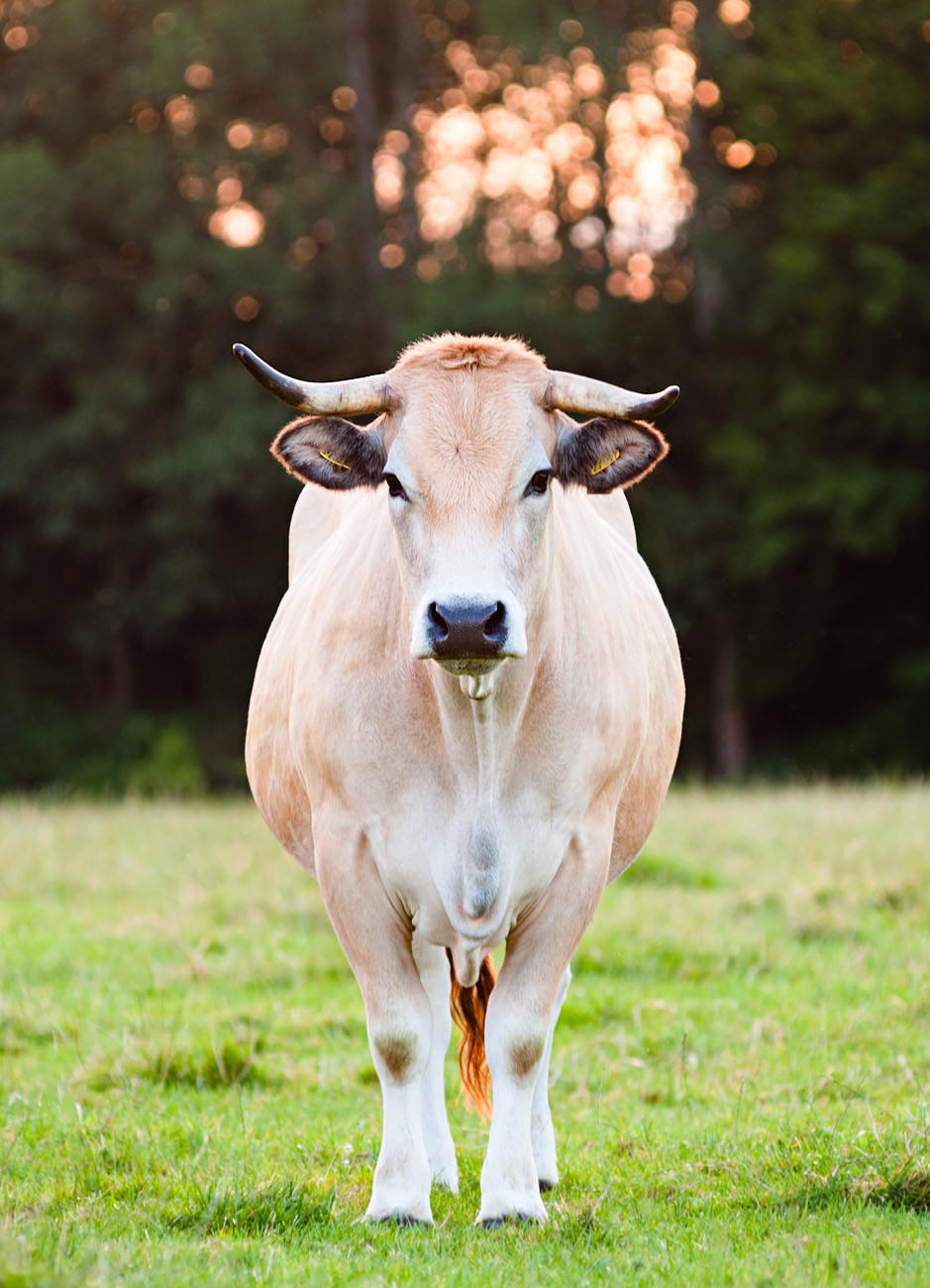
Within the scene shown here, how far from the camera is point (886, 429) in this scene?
23.5 meters

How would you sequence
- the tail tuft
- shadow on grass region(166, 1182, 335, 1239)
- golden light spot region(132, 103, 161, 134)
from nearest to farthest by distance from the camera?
shadow on grass region(166, 1182, 335, 1239) < the tail tuft < golden light spot region(132, 103, 161, 134)

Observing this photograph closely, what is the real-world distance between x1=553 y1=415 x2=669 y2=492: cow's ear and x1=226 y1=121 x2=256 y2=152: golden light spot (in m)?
23.3

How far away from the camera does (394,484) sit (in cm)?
460

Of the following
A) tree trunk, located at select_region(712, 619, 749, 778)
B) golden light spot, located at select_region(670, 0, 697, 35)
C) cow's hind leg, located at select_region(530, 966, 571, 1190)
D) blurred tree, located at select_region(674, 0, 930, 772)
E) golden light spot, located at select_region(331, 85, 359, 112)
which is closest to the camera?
cow's hind leg, located at select_region(530, 966, 571, 1190)

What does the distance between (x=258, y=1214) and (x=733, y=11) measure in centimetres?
2547

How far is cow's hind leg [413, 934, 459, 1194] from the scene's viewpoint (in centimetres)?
516

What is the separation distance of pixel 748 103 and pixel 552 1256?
915 inches

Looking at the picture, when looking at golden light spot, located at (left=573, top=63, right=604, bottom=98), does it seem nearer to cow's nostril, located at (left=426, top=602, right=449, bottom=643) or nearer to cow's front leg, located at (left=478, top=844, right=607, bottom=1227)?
cow's front leg, located at (left=478, top=844, right=607, bottom=1227)

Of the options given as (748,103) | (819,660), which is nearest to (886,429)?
(819,660)

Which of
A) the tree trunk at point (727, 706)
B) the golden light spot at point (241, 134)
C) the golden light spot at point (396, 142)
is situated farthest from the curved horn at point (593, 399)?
the golden light spot at point (396, 142)

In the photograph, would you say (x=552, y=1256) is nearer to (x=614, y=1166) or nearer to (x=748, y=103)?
(x=614, y=1166)

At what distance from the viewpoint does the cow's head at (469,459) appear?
4164mm

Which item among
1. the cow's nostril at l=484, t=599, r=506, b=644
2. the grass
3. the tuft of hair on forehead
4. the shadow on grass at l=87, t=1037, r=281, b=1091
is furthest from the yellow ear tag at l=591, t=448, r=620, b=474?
the shadow on grass at l=87, t=1037, r=281, b=1091

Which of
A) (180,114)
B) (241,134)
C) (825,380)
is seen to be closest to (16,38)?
(180,114)
